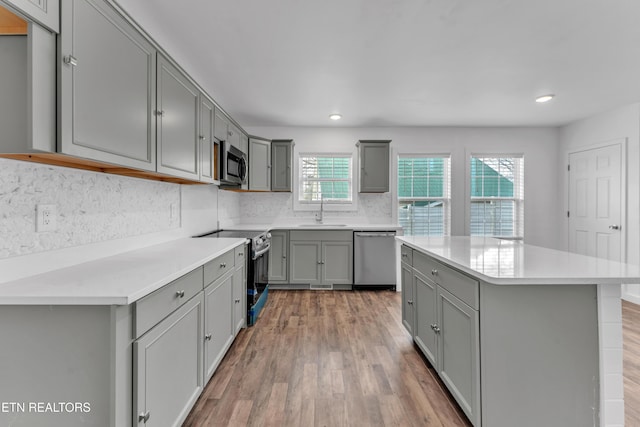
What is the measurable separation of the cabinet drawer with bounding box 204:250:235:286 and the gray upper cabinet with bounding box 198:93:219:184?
2.37 feet

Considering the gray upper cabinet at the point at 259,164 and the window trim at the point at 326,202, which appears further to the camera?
the window trim at the point at 326,202

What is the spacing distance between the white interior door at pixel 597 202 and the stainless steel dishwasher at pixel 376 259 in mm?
2825

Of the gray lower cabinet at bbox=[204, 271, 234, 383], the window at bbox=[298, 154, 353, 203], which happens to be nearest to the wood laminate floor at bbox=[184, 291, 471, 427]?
the gray lower cabinet at bbox=[204, 271, 234, 383]

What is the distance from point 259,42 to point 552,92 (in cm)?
324

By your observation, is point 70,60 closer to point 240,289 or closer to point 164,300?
point 164,300

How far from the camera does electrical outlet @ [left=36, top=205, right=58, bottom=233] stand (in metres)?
1.34

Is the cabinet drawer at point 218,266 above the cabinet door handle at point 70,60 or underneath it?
underneath

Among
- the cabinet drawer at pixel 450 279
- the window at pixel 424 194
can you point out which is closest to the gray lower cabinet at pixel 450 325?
the cabinet drawer at pixel 450 279

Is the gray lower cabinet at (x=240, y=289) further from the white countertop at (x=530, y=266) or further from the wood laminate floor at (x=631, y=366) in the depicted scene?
the wood laminate floor at (x=631, y=366)

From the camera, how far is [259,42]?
2305mm

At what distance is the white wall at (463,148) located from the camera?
4.72 meters

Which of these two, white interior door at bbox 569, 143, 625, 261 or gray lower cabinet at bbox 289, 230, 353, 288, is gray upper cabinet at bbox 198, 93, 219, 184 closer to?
gray lower cabinet at bbox 289, 230, 353, 288

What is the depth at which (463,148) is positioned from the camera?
4.71 metres

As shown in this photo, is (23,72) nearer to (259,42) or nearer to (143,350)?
(143,350)
